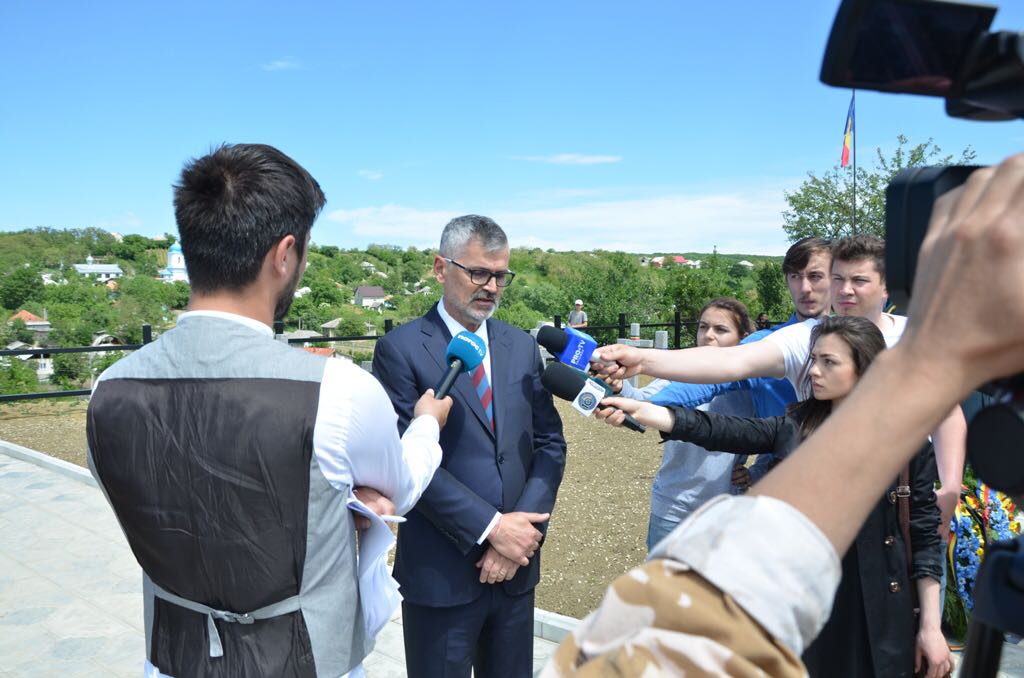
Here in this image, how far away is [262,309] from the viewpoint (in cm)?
176

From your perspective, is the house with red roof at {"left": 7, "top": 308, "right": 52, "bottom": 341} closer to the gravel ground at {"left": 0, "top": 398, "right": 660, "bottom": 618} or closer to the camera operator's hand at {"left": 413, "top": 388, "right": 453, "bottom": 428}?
the gravel ground at {"left": 0, "top": 398, "right": 660, "bottom": 618}

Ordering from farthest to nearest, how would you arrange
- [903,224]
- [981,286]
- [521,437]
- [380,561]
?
[521,437] → [380,561] → [903,224] → [981,286]

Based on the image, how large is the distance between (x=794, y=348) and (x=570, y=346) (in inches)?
36.1

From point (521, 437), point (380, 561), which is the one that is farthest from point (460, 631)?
point (380, 561)

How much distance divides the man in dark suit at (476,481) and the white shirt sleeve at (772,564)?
228cm

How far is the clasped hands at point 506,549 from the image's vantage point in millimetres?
2811

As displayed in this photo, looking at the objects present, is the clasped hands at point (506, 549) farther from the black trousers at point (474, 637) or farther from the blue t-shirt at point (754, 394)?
the blue t-shirt at point (754, 394)

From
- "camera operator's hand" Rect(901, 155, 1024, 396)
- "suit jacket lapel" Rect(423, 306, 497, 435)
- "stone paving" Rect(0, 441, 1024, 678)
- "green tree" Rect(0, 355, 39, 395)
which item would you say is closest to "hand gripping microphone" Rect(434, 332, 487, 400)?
"suit jacket lapel" Rect(423, 306, 497, 435)

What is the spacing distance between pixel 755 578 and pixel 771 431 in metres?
2.45

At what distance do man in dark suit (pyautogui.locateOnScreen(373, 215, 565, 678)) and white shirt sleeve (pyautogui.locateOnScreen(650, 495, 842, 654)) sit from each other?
2276 millimetres

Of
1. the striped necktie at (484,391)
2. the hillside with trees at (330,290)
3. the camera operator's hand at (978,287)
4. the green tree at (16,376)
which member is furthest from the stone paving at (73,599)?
the green tree at (16,376)

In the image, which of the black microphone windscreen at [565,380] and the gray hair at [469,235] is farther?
the gray hair at [469,235]

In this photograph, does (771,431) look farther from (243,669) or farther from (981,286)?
(981,286)

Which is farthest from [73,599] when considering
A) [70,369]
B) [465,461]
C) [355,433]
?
[70,369]
